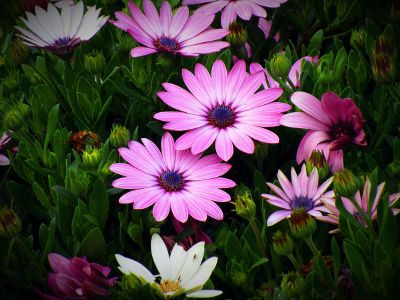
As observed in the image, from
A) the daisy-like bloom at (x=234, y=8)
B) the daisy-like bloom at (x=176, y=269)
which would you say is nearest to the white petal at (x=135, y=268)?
the daisy-like bloom at (x=176, y=269)

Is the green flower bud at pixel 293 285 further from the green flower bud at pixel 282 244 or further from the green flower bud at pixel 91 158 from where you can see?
the green flower bud at pixel 91 158

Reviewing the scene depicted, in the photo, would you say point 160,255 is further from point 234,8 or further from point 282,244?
point 234,8

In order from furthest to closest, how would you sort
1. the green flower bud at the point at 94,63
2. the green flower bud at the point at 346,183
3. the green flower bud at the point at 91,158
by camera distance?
1. the green flower bud at the point at 94,63
2. the green flower bud at the point at 91,158
3. the green flower bud at the point at 346,183

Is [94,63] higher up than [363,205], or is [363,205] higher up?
[94,63]

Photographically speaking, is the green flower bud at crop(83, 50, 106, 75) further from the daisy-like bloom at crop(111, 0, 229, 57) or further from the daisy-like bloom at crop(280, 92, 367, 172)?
the daisy-like bloom at crop(280, 92, 367, 172)

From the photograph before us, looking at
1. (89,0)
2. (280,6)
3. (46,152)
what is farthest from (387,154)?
(89,0)

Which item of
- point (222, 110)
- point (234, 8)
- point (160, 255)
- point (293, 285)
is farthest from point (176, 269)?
point (234, 8)
